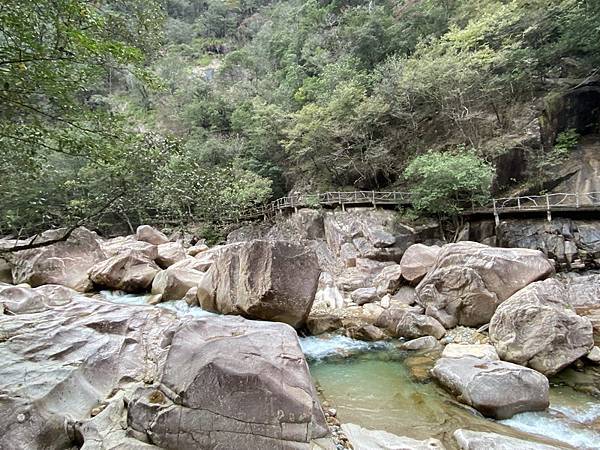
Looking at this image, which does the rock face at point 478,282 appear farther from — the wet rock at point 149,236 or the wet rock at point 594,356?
the wet rock at point 149,236

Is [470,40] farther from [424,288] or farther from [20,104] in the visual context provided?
[20,104]

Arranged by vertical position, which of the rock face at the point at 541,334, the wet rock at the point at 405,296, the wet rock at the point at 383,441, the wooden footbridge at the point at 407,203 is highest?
the wooden footbridge at the point at 407,203

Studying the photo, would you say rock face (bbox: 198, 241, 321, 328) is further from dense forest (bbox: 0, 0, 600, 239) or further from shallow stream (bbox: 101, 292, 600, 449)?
dense forest (bbox: 0, 0, 600, 239)

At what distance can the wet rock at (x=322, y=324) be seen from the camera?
943 cm

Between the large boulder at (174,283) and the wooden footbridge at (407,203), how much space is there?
915cm

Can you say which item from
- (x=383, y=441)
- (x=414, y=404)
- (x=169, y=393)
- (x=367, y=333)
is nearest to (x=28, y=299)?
(x=169, y=393)

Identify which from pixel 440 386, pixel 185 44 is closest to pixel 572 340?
pixel 440 386

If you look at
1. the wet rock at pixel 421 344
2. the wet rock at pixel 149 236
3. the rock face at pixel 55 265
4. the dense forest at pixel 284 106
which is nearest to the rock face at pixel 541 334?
the wet rock at pixel 421 344

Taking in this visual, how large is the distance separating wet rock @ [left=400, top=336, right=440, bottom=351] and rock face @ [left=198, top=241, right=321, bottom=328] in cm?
252

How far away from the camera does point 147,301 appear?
1130 centimetres

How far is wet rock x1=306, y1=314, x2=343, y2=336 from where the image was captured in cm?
943

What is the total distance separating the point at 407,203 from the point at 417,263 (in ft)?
20.9

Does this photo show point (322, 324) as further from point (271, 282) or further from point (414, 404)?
point (414, 404)

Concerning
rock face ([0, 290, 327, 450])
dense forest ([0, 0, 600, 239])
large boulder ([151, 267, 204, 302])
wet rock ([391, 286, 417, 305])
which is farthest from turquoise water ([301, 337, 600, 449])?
large boulder ([151, 267, 204, 302])
